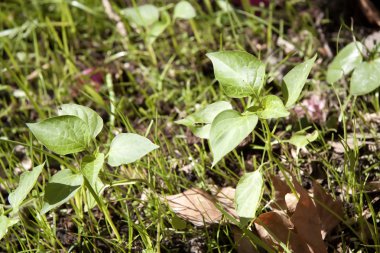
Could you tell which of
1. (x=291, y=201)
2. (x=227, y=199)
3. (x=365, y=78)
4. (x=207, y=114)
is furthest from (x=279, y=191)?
(x=365, y=78)

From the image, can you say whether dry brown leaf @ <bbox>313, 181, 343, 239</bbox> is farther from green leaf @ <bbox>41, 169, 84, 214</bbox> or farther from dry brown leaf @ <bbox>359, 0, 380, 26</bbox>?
dry brown leaf @ <bbox>359, 0, 380, 26</bbox>

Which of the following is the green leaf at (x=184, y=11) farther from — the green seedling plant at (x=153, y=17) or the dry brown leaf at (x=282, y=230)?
the dry brown leaf at (x=282, y=230)

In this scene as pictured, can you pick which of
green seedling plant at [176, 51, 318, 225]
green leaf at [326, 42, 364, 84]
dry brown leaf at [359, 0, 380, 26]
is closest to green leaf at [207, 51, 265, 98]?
green seedling plant at [176, 51, 318, 225]

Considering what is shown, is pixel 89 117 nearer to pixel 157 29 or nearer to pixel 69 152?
pixel 69 152

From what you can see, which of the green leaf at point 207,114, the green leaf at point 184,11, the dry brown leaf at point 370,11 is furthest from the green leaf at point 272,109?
the dry brown leaf at point 370,11

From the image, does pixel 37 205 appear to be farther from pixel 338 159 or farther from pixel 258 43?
pixel 258 43
